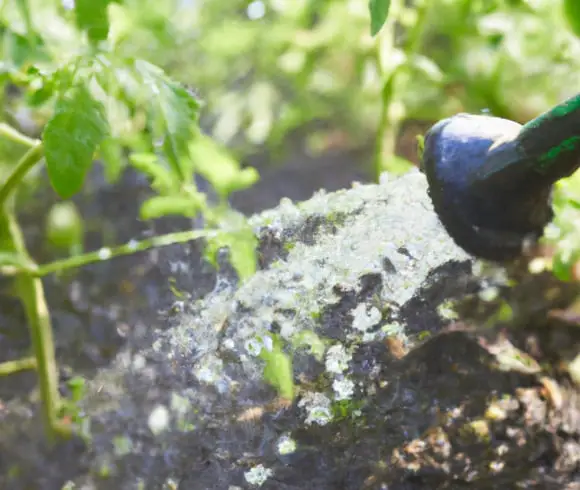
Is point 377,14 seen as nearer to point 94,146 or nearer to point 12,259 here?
point 94,146

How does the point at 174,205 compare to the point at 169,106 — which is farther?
the point at 174,205

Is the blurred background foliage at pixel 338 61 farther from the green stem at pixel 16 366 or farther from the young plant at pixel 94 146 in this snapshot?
the green stem at pixel 16 366

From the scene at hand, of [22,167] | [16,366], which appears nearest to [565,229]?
[22,167]

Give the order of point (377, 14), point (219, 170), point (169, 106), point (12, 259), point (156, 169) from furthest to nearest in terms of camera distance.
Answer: point (219, 170) → point (156, 169) → point (12, 259) → point (169, 106) → point (377, 14)

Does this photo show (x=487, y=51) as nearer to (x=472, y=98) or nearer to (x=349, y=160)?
(x=472, y=98)

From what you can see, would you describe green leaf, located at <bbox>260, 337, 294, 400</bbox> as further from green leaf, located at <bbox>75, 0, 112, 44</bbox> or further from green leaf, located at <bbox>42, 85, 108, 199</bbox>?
green leaf, located at <bbox>75, 0, 112, 44</bbox>

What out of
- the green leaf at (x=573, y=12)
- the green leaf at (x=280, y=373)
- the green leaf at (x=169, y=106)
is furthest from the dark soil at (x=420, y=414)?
the green leaf at (x=573, y=12)

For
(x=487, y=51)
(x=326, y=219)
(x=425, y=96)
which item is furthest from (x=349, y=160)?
(x=326, y=219)
